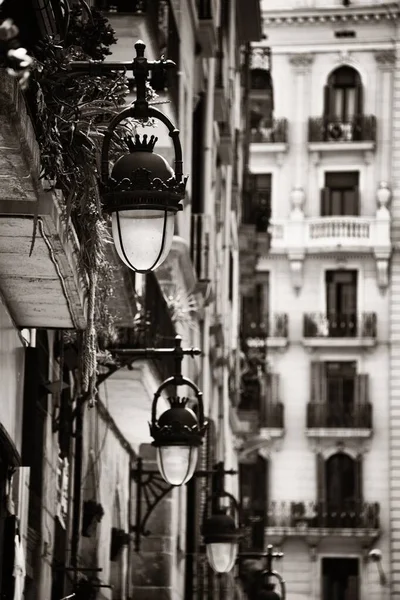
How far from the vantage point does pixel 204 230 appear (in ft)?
84.2

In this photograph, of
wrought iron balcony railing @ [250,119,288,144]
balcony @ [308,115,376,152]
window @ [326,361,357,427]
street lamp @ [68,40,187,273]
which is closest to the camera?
street lamp @ [68,40,187,273]

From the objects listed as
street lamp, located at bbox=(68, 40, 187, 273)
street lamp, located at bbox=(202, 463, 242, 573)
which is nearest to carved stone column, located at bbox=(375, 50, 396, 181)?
street lamp, located at bbox=(202, 463, 242, 573)

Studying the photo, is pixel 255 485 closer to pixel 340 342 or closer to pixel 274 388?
pixel 274 388

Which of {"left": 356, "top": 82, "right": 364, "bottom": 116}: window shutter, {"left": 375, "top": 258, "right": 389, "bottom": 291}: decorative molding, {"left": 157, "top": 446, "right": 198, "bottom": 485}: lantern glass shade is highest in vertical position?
{"left": 356, "top": 82, "right": 364, "bottom": 116}: window shutter

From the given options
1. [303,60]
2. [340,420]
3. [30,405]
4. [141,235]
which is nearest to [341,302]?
[340,420]

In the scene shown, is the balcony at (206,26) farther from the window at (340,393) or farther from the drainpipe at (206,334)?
the window at (340,393)

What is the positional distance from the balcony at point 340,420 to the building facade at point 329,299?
4 cm

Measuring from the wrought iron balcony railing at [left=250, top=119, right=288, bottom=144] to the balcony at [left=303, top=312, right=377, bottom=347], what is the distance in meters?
6.27

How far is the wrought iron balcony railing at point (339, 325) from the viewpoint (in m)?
56.7

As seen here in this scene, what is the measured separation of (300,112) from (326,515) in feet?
46.0

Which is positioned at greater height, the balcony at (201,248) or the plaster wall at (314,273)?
the plaster wall at (314,273)

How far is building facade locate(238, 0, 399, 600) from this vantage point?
55.9 meters

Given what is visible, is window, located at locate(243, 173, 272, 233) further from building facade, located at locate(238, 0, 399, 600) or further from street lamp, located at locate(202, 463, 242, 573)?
street lamp, located at locate(202, 463, 242, 573)

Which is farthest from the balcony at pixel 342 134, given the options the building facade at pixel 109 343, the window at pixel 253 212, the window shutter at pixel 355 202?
the building facade at pixel 109 343
